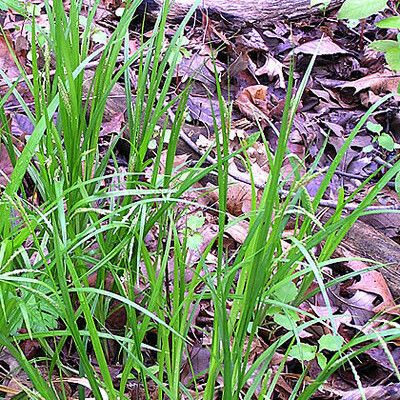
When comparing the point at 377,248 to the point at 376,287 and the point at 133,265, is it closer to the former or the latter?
the point at 376,287

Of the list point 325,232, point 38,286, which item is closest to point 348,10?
point 325,232

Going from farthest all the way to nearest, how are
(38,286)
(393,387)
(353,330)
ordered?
1. (353,330)
2. (393,387)
3. (38,286)

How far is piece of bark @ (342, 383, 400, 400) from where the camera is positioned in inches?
58.1

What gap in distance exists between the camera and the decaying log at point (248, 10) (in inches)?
118

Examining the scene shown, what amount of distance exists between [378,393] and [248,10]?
7.09 ft

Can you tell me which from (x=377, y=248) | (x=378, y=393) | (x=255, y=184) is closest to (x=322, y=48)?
(x=255, y=184)

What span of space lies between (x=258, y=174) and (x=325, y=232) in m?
1.15

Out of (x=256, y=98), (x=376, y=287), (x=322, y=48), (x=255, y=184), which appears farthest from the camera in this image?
(x=322, y=48)

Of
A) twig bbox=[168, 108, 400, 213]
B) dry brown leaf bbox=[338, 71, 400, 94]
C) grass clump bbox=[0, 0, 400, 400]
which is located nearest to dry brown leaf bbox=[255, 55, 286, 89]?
dry brown leaf bbox=[338, 71, 400, 94]

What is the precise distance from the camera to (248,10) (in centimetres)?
315

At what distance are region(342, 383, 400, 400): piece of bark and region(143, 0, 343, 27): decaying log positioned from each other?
1988 mm

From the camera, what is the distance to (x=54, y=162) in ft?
4.32

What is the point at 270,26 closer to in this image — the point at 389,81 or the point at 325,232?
the point at 389,81

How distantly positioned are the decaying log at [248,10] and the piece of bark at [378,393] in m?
1.99
